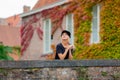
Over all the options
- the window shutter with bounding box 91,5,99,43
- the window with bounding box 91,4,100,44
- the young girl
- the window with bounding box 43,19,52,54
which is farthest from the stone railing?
the window with bounding box 43,19,52,54

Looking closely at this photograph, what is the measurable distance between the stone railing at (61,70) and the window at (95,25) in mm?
11627

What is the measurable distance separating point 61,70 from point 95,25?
495 inches

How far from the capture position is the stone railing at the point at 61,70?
43.1 feet

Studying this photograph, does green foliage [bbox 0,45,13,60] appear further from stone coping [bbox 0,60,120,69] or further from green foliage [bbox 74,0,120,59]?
green foliage [bbox 74,0,120,59]

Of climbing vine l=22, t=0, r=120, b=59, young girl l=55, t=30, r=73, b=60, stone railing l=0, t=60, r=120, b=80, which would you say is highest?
climbing vine l=22, t=0, r=120, b=59

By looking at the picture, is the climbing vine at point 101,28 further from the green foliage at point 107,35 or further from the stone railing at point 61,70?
the stone railing at point 61,70

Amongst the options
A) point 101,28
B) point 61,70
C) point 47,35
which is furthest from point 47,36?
point 61,70

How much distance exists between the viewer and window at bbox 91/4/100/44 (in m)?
25.4

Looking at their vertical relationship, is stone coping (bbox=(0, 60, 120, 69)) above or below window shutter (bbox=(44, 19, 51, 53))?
below

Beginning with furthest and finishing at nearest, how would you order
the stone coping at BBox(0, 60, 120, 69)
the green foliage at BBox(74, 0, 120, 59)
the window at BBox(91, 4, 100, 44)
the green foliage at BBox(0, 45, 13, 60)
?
the window at BBox(91, 4, 100, 44) < the green foliage at BBox(74, 0, 120, 59) < the green foliage at BBox(0, 45, 13, 60) < the stone coping at BBox(0, 60, 120, 69)

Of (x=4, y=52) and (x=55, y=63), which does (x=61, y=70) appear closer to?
(x=55, y=63)

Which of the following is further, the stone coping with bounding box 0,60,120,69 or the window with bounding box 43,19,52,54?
the window with bounding box 43,19,52,54

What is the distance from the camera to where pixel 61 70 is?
13445mm

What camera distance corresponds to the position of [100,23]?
81.6 ft
